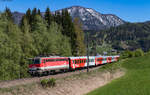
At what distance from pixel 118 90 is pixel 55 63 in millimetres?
18371

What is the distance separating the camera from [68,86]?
75.0 feet

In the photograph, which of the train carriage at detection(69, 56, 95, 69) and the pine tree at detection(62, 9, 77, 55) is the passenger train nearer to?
the train carriage at detection(69, 56, 95, 69)

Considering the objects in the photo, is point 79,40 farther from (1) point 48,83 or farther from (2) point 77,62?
(1) point 48,83

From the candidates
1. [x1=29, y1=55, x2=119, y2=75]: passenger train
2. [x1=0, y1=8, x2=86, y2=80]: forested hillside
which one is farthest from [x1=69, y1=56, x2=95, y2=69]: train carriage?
[x1=0, y1=8, x2=86, y2=80]: forested hillside

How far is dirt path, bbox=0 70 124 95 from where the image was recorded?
18531 millimetres

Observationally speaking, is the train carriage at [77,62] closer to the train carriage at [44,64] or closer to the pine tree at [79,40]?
the train carriage at [44,64]

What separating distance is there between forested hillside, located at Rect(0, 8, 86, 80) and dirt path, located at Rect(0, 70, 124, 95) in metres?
17.8

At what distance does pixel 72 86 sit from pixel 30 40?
107 feet

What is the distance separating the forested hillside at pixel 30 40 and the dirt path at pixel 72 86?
1781 cm

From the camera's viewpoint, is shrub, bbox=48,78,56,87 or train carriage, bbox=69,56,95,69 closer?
shrub, bbox=48,78,56,87

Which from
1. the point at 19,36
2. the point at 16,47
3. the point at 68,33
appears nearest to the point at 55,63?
the point at 16,47

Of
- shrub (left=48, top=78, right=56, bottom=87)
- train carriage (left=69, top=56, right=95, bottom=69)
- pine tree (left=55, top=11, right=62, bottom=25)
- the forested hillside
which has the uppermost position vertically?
pine tree (left=55, top=11, right=62, bottom=25)

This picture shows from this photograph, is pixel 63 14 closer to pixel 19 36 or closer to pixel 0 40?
pixel 19 36

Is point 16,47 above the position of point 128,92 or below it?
above
